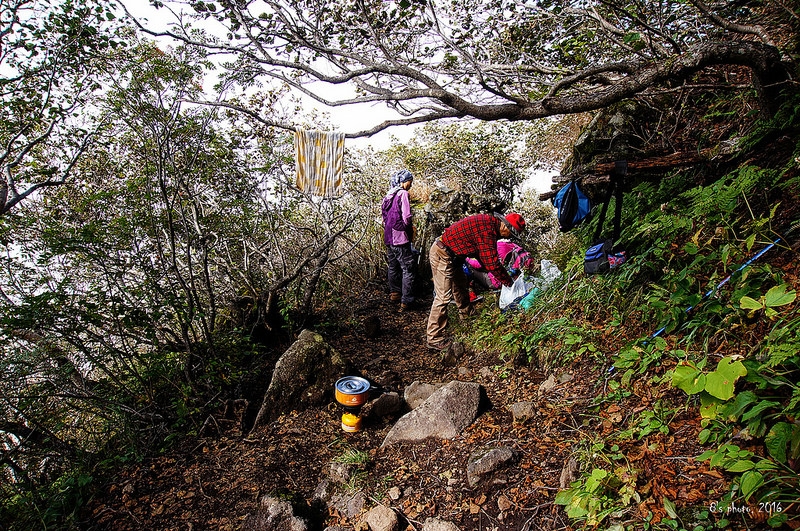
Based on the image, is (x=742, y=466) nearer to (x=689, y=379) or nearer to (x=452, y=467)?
(x=689, y=379)

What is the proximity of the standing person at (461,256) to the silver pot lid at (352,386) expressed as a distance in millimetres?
1703

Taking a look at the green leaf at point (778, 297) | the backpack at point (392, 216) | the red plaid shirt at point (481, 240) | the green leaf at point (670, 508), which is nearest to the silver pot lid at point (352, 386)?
the red plaid shirt at point (481, 240)

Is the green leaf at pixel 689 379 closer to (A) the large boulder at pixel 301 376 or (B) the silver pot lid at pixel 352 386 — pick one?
(B) the silver pot lid at pixel 352 386

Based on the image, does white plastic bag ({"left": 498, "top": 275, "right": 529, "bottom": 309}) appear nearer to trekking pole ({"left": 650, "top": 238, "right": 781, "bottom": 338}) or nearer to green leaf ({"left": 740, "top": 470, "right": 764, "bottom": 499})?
trekking pole ({"left": 650, "top": 238, "right": 781, "bottom": 338})

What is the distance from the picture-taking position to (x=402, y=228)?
6.24 m

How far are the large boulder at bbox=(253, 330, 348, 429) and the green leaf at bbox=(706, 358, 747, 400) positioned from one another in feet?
10.7

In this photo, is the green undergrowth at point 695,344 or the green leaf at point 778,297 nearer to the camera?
the green undergrowth at point 695,344

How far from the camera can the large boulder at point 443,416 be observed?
3.02m

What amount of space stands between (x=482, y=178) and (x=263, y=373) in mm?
6794

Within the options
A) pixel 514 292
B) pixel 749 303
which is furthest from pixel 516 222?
pixel 749 303

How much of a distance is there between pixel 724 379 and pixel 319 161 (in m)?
4.04

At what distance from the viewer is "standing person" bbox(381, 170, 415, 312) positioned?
A: 6168 millimetres

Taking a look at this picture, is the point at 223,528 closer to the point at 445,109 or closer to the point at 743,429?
the point at 743,429

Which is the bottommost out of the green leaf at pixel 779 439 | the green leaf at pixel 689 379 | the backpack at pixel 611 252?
the green leaf at pixel 779 439
